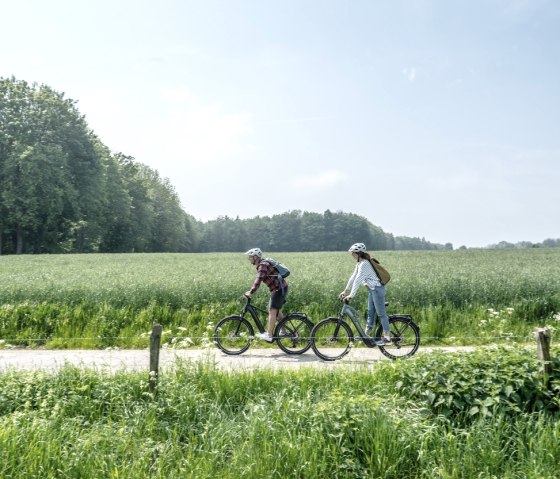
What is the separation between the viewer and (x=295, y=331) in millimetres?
9461

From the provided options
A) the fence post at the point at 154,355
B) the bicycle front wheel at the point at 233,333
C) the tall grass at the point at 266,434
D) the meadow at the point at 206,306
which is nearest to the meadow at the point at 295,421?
the tall grass at the point at 266,434

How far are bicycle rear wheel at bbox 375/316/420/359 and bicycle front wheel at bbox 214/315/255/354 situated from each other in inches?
113

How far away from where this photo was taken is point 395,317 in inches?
361

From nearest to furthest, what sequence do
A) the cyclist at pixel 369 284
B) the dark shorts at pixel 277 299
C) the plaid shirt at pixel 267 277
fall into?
the cyclist at pixel 369 284 → the plaid shirt at pixel 267 277 → the dark shorts at pixel 277 299

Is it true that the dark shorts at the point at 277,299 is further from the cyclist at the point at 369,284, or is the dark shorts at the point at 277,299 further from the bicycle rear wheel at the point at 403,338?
the bicycle rear wheel at the point at 403,338

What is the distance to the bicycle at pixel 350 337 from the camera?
9008 millimetres

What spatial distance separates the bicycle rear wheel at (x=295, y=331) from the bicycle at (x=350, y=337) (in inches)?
10.1

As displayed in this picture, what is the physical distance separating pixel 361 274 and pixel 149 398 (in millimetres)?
4540

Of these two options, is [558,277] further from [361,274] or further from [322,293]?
[361,274]

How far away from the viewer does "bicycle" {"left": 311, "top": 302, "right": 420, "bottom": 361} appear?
29.6 feet

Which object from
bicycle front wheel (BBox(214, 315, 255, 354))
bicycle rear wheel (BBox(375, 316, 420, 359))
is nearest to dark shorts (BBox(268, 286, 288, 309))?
bicycle front wheel (BBox(214, 315, 255, 354))

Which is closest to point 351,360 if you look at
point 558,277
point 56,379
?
point 56,379

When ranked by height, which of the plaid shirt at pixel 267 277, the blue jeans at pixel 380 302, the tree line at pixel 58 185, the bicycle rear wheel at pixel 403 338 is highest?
the tree line at pixel 58 185

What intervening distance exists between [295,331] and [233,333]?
1.39 meters
